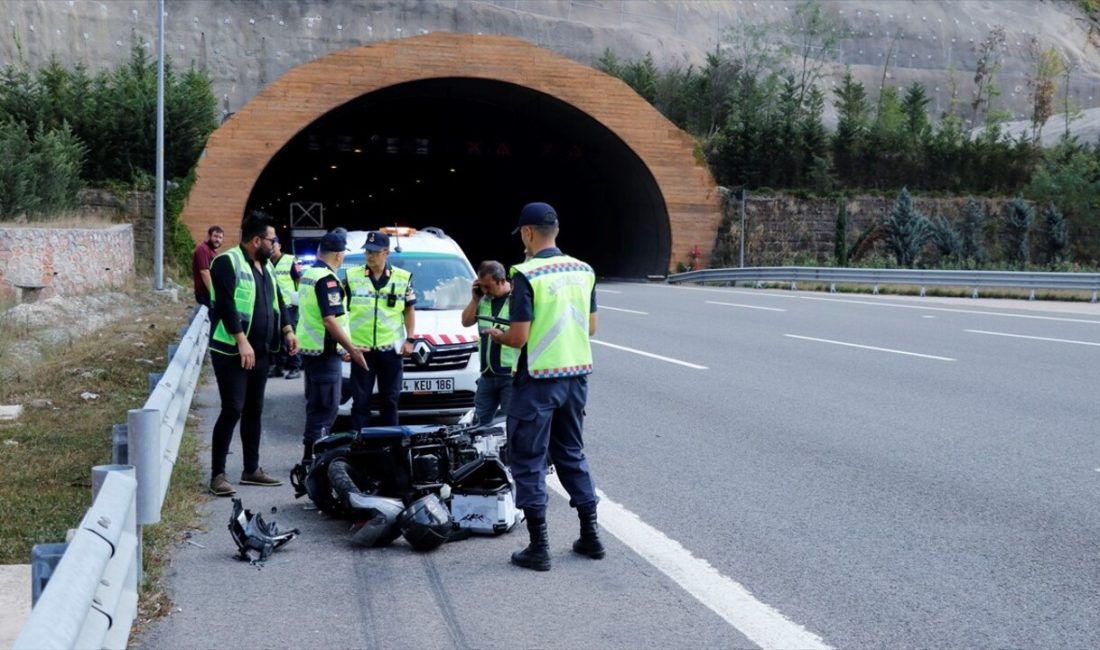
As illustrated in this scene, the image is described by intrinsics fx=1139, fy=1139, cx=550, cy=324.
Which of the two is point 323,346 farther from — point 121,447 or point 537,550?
point 121,447

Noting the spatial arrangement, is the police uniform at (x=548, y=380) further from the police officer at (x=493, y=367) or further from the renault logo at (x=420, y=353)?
the renault logo at (x=420, y=353)

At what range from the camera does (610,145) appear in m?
43.9

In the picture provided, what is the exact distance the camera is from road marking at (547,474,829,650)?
16.1 feet

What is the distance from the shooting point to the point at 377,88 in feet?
129

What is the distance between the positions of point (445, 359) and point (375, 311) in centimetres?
170

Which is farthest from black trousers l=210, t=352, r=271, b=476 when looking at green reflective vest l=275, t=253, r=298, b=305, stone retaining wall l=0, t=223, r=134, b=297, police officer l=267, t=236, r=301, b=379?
stone retaining wall l=0, t=223, r=134, b=297

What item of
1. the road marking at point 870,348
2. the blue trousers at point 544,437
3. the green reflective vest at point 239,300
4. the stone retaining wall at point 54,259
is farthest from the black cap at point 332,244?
the stone retaining wall at point 54,259

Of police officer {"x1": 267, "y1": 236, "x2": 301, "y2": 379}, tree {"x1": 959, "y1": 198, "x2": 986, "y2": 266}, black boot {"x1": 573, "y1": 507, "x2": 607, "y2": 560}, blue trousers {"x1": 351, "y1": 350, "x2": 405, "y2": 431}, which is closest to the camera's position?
black boot {"x1": 573, "y1": 507, "x2": 607, "y2": 560}

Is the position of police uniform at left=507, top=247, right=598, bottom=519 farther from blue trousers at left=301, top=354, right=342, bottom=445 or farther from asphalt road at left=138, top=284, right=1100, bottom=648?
blue trousers at left=301, top=354, right=342, bottom=445

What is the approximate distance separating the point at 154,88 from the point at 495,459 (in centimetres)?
3743

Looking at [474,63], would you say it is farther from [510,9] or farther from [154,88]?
[510,9]

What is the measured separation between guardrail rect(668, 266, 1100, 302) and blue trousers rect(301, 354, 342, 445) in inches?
888

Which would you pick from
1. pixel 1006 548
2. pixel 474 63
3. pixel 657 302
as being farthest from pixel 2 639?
pixel 474 63

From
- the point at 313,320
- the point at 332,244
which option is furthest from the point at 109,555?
the point at 332,244
